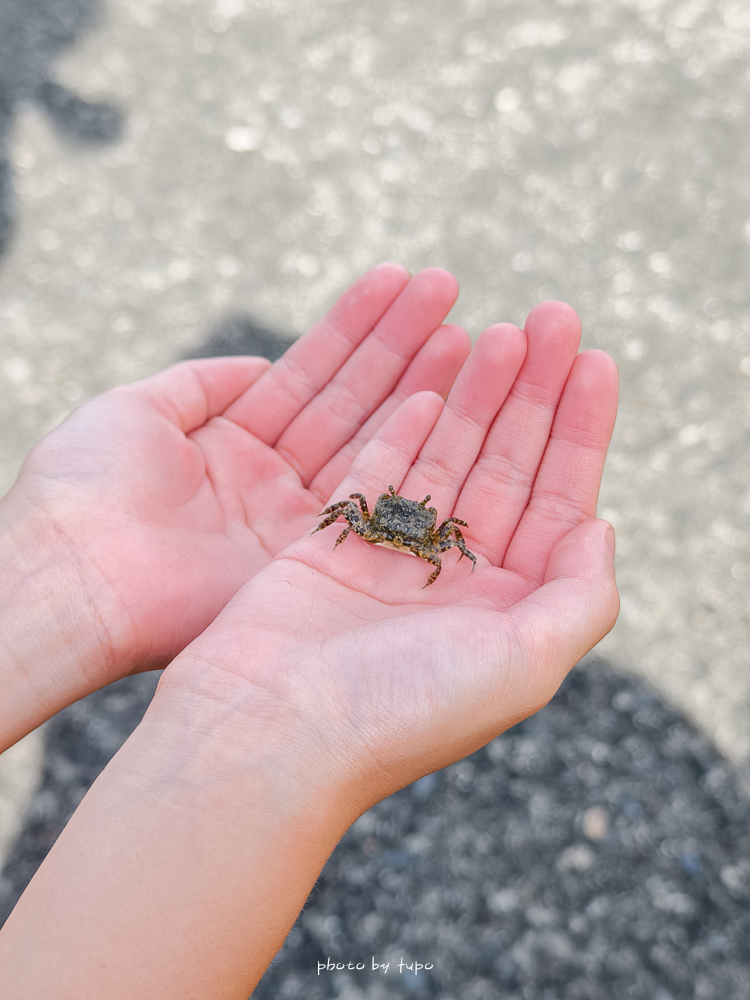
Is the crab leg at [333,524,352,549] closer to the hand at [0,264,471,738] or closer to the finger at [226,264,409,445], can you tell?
the hand at [0,264,471,738]

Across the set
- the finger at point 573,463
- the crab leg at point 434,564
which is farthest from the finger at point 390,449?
the finger at point 573,463

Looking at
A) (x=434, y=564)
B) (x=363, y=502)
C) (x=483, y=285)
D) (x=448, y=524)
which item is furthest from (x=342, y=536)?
(x=483, y=285)

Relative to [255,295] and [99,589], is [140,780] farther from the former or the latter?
[255,295]

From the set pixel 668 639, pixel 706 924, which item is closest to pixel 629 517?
pixel 668 639

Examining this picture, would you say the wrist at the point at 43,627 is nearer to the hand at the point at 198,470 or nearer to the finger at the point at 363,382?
the hand at the point at 198,470

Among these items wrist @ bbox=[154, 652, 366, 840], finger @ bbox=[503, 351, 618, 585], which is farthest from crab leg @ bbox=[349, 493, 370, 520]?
wrist @ bbox=[154, 652, 366, 840]

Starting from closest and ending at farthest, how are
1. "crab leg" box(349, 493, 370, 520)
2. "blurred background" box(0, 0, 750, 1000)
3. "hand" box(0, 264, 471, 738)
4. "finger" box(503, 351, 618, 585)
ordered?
"hand" box(0, 264, 471, 738) < "finger" box(503, 351, 618, 585) < "crab leg" box(349, 493, 370, 520) < "blurred background" box(0, 0, 750, 1000)

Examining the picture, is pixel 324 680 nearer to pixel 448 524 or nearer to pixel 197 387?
pixel 448 524
